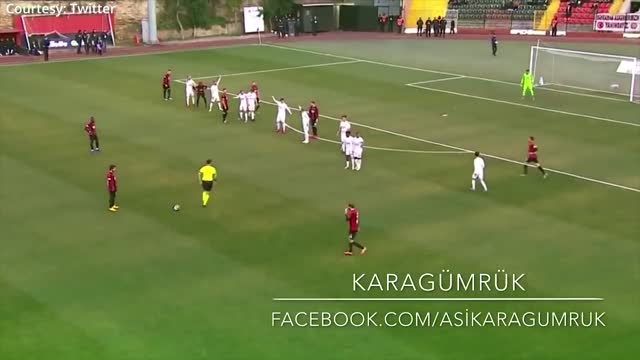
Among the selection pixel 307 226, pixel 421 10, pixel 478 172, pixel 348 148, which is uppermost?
pixel 421 10

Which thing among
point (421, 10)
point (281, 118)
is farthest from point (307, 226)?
point (421, 10)

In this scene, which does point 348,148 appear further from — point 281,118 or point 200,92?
point 200,92

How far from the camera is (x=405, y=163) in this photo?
1233 inches

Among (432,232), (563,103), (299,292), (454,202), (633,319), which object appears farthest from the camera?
(563,103)

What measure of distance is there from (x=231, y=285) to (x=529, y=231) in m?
8.96

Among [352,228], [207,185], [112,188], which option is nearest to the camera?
[352,228]

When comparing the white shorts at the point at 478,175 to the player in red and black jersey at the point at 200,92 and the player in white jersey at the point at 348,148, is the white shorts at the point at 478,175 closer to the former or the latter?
the player in white jersey at the point at 348,148

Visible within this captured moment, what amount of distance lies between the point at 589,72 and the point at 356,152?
26631 mm

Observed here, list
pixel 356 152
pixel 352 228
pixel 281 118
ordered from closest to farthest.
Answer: pixel 352 228
pixel 356 152
pixel 281 118

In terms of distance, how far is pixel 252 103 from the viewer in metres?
38.1

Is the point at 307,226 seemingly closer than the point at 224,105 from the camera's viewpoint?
Yes

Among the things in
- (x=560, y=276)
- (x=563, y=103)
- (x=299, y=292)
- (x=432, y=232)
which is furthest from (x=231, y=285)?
(x=563, y=103)

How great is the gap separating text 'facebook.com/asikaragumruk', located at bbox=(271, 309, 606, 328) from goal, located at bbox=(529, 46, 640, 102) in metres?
29.0

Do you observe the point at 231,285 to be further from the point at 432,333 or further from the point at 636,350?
the point at 636,350
